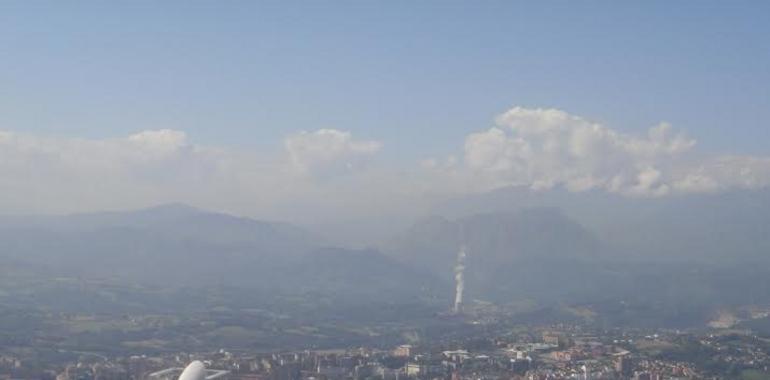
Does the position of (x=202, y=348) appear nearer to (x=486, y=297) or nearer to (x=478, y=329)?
(x=478, y=329)

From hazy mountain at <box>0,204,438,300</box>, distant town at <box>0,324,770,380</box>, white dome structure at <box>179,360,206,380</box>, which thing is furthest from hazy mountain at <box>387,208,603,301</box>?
white dome structure at <box>179,360,206,380</box>

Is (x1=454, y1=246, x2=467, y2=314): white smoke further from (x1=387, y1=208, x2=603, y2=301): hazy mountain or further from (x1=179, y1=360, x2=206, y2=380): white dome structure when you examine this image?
(x1=179, y1=360, x2=206, y2=380): white dome structure

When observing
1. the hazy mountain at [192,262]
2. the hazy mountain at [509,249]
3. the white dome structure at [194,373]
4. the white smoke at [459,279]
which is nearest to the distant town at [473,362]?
the white dome structure at [194,373]

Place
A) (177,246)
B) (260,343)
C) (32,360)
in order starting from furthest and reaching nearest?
(177,246) < (260,343) < (32,360)

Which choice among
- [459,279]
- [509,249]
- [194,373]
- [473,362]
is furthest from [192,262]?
[194,373]

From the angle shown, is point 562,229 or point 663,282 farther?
point 562,229

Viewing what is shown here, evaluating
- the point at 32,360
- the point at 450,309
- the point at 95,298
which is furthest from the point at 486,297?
the point at 32,360

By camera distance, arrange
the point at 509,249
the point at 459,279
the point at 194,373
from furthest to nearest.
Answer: the point at 509,249, the point at 459,279, the point at 194,373

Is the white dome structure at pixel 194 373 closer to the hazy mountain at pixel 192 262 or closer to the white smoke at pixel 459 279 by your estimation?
the white smoke at pixel 459 279

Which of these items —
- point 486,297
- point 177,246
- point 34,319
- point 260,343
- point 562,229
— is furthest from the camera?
point 177,246

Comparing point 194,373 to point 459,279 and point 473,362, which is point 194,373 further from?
point 459,279
